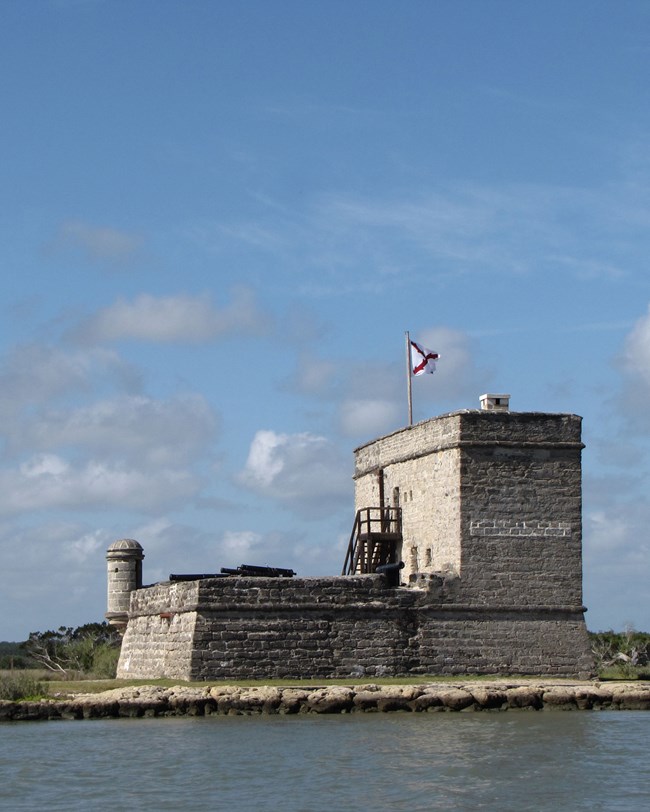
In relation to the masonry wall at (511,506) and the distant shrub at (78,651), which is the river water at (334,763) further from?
the distant shrub at (78,651)

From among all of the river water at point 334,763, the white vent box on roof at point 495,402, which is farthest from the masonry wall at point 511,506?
the river water at point 334,763

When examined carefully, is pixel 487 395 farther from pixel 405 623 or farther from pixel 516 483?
pixel 405 623

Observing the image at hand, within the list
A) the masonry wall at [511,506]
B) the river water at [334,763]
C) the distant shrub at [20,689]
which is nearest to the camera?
the river water at [334,763]

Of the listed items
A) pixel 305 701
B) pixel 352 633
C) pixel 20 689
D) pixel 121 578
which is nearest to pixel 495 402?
pixel 352 633

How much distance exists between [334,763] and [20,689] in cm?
933

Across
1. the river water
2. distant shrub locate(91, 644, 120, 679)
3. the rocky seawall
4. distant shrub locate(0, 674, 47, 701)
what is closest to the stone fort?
the rocky seawall

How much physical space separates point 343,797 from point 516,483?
1232 centimetres

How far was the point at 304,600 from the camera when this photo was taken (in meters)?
30.2

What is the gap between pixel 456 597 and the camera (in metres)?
30.8

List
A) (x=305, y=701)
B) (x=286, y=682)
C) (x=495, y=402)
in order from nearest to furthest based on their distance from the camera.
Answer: (x=305, y=701) → (x=286, y=682) → (x=495, y=402)

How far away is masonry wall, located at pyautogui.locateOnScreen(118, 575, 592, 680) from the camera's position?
1176 inches

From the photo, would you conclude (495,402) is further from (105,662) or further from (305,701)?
(105,662)

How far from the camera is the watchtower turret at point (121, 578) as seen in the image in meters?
35.3

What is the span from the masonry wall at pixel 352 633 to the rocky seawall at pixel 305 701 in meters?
1.75
